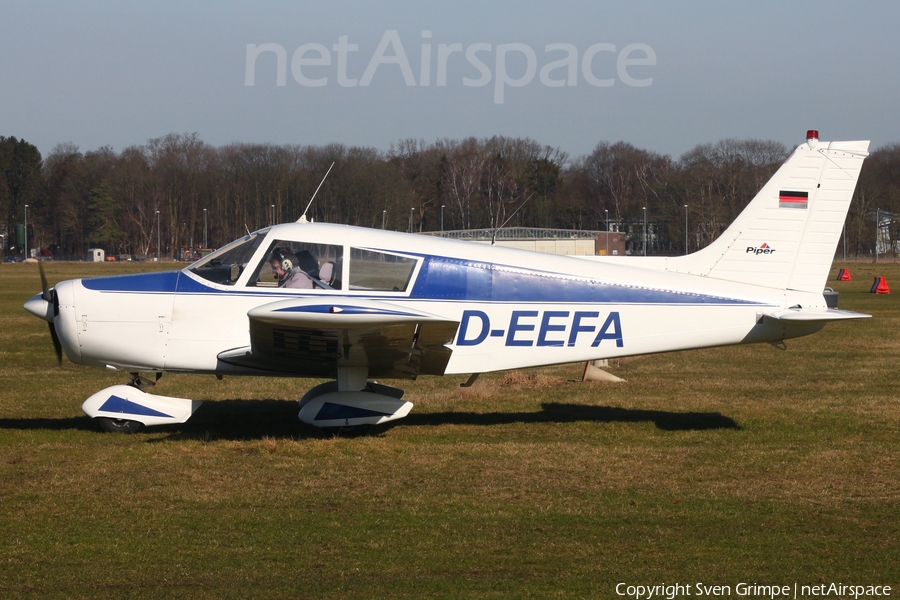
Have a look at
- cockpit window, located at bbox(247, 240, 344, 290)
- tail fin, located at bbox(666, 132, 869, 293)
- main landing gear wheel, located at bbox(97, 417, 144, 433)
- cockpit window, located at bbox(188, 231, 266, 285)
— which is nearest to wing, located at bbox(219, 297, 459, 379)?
cockpit window, located at bbox(247, 240, 344, 290)

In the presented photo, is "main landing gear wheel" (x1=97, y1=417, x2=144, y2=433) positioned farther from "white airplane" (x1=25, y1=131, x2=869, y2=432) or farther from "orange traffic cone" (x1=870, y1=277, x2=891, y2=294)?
"orange traffic cone" (x1=870, y1=277, x2=891, y2=294)

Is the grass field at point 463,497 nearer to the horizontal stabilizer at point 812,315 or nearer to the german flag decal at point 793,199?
the horizontal stabilizer at point 812,315

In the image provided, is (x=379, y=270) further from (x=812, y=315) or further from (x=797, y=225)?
(x=797, y=225)

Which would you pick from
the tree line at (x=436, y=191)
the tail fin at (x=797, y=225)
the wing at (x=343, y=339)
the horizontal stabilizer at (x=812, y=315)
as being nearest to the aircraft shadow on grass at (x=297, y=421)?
the wing at (x=343, y=339)

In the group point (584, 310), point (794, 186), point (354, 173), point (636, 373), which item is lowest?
point (636, 373)

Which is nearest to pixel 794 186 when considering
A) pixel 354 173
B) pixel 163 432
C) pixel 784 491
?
pixel 784 491

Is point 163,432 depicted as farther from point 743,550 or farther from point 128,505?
point 743,550

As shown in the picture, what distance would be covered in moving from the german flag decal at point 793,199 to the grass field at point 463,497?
7.12ft

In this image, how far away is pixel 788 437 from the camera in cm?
806

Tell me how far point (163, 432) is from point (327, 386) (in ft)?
5.28

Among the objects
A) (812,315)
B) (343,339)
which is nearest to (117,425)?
(343,339)

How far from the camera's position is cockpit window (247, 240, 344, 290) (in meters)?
7.82

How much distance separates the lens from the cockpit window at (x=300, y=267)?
782 centimetres

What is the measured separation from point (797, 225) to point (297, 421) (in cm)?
534
